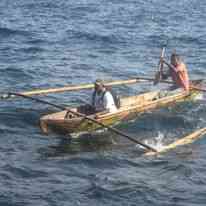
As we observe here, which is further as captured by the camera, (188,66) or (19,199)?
(188,66)

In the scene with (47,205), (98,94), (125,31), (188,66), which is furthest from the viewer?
(125,31)

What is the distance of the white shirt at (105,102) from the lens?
73.3 ft

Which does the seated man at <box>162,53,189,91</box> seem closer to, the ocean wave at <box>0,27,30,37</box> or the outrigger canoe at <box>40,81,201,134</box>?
the outrigger canoe at <box>40,81,201,134</box>

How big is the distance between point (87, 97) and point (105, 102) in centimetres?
450

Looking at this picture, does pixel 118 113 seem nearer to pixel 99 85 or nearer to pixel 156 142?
pixel 99 85

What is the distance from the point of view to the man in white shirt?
22219 mm

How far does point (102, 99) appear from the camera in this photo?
22422 millimetres

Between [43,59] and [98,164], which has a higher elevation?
[43,59]

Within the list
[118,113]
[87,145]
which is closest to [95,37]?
[118,113]

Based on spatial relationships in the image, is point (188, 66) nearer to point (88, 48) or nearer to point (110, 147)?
point (88, 48)

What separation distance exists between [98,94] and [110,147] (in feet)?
7.70

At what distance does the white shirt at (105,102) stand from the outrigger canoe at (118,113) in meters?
0.29

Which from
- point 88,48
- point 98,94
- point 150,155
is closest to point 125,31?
point 88,48

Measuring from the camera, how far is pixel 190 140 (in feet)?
71.4
